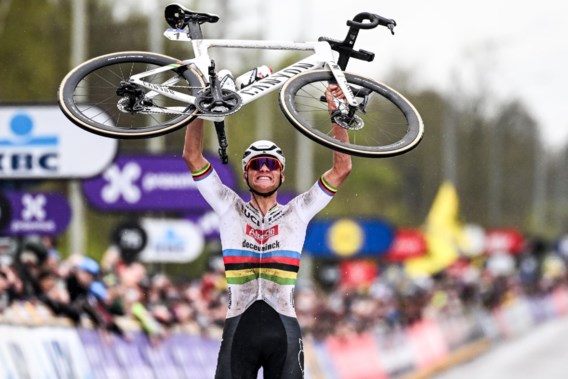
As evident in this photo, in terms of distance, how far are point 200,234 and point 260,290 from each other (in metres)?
10.00

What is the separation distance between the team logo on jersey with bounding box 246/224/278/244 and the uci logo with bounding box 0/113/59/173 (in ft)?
16.3

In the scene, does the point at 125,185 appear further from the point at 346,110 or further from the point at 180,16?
the point at 346,110

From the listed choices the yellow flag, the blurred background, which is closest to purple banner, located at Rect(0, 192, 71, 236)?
the blurred background

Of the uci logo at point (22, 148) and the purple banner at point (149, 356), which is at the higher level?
the uci logo at point (22, 148)

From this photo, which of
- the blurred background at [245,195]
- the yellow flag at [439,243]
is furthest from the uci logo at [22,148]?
the yellow flag at [439,243]

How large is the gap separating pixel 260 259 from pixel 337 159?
82 cm

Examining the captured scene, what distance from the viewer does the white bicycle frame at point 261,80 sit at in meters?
8.48

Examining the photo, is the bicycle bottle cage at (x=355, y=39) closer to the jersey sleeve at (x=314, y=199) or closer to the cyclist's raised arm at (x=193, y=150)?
the jersey sleeve at (x=314, y=199)

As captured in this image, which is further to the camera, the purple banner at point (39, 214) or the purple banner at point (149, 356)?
the purple banner at point (39, 214)

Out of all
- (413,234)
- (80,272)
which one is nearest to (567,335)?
(413,234)

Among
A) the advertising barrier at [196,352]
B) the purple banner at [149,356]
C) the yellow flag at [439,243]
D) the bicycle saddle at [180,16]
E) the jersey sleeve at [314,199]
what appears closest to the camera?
the jersey sleeve at [314,199]

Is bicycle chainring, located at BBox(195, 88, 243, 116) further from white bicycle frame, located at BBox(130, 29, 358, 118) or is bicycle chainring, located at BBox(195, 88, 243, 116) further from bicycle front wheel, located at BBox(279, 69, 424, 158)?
bicycle front wheel, located at BBox(279, 69, 424, 158)

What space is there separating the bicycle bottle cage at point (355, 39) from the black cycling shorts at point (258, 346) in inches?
71.9

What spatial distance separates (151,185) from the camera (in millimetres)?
15617
